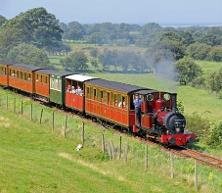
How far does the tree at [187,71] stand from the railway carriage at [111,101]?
53589 millimetres

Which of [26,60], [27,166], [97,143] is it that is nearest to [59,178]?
[27,166]

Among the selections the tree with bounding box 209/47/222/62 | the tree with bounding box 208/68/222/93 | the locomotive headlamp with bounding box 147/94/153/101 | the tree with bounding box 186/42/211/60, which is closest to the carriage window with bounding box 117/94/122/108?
the locomotive headlamp with bounding box 147/94/153/101

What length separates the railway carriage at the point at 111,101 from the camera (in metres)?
30.8

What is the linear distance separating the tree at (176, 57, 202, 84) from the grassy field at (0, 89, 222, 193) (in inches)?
2209

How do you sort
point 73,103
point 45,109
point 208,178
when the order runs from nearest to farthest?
1. point 208,178
2. point 73,103
3. point 45,109

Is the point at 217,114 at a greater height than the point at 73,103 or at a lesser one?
lesser

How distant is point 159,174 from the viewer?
23297 mm

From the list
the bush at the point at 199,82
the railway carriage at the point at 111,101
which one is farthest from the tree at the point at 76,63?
the railway carriage at the point at 111,101

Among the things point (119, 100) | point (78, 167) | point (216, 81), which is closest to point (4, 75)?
point (119, 100)

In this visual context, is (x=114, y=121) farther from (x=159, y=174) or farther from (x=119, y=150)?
(x=159, y=174)

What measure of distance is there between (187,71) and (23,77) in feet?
146

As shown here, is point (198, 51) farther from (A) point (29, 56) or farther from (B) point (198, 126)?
(B) point (198, 126)

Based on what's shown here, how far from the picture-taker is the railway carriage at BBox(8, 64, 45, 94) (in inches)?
1886

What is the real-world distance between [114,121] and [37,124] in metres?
5.28
